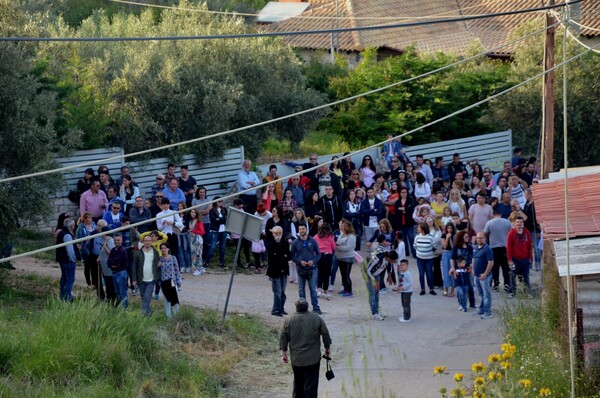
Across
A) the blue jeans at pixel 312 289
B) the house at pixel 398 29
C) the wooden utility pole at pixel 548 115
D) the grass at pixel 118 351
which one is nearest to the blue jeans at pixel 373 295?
the blue jeans at pixel 312 289

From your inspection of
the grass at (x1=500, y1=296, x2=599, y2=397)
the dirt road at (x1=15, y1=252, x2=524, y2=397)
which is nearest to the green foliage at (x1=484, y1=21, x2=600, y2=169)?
the dirt road at (x1=15, y1=252, x2=524, y2=397)

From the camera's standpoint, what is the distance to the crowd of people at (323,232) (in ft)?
58.7

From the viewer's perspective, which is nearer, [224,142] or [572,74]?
[224,142]

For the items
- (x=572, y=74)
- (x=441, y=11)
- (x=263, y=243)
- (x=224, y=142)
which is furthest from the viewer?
(x=441, y=11)

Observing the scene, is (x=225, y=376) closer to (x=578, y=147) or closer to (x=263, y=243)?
(x=263, y=243)

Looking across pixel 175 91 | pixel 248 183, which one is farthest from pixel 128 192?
pixel 175 91

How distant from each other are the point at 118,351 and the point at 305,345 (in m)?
2.65

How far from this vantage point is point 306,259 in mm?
18500

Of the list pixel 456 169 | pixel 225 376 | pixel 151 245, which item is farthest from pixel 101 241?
pixel 456 169

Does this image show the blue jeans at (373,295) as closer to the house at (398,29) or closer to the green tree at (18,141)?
the green tree at (18,141)

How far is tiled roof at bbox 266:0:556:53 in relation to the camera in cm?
4588

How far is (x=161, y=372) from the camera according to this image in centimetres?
1452

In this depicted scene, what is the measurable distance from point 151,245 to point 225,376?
3303 mm

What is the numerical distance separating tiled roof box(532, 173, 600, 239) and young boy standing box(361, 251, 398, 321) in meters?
3.37
